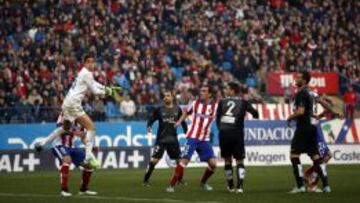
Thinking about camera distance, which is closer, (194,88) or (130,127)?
(130,127)

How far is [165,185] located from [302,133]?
5007 millimetres

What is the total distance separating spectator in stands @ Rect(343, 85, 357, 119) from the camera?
3869 centimetres

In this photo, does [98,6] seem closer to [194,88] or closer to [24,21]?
[24,21]

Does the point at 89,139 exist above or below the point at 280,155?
above

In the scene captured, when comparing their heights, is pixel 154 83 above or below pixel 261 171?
above

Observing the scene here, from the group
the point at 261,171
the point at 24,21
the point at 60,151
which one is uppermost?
the point at 24,21

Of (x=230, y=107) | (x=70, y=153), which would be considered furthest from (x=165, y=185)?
(x=70, y=153)

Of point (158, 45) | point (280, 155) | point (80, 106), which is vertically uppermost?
point (158, 45)

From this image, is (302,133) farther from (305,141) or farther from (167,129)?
(167,129)

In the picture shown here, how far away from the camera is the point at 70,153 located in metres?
18.5

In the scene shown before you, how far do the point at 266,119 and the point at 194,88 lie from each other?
332cm

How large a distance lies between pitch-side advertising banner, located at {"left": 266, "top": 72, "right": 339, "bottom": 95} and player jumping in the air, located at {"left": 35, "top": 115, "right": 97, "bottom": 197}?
2210 cm

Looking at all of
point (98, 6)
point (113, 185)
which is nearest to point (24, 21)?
point (98, 6)

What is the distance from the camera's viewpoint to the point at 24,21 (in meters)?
37.8
